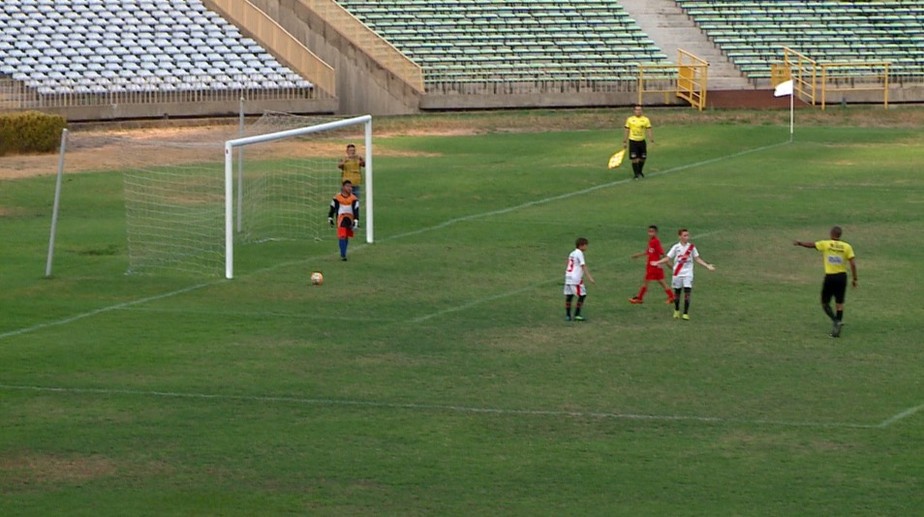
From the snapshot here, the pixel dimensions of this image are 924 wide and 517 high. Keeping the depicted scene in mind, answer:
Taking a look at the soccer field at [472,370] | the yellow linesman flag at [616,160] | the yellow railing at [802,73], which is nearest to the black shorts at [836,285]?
the soccer field at [472,370]

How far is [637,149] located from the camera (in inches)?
1596

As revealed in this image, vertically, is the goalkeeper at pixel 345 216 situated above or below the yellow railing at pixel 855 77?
below

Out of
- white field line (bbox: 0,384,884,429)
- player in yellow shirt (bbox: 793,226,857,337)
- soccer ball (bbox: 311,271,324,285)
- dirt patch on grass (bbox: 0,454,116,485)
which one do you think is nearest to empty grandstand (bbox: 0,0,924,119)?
soccer ball (bbox: 311,271,324,285)

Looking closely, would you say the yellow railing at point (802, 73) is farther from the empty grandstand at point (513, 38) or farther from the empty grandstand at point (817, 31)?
the empty grandstand at point (513, 38)

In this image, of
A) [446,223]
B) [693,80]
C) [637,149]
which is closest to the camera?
[446,223]

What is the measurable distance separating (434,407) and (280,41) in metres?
36.0

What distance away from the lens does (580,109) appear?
2157 inches

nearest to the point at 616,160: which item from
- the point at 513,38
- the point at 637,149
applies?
the point at 637,149

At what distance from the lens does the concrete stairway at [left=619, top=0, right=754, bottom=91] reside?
191ft

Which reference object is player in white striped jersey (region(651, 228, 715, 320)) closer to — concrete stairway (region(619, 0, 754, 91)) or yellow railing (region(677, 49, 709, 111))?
yellow railing (region(677, 49, 709, 111))

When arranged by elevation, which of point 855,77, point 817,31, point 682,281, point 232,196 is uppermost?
point 817,31

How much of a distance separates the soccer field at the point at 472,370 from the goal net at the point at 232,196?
709 millimetres

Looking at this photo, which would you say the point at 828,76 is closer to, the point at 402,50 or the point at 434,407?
the point at 402,50

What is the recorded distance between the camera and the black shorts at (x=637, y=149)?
40.3 m
